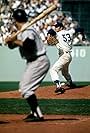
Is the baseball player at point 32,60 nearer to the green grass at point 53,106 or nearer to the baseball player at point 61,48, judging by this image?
the green grass at point 53,106

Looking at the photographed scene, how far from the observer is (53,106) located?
1170cm

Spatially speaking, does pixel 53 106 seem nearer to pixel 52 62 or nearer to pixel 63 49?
pixel 63 49

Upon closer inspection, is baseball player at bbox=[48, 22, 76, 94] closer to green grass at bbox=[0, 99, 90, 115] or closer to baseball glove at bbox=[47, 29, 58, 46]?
baseball glove at bbox=[47, 29, 58, 46]

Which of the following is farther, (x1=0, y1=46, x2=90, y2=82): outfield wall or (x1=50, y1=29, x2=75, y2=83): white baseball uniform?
(x1=0, y1=46, x2=90, y2=82): outfield wall

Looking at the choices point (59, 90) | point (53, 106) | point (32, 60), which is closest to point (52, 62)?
point (59, 90)

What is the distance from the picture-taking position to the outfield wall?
1989 cm

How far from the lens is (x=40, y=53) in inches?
320

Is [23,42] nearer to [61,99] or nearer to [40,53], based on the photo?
[40,53]

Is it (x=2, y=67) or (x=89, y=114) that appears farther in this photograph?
(x=2, y=67)

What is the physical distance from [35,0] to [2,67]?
4514mm

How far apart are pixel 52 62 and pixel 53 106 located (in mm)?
8329

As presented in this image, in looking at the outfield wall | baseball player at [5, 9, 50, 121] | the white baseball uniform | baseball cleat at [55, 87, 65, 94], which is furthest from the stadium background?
baseball player at [5, 9, 50, 121]

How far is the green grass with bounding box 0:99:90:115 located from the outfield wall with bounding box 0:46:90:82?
21.8ft

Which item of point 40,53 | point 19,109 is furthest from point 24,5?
point 40,53
